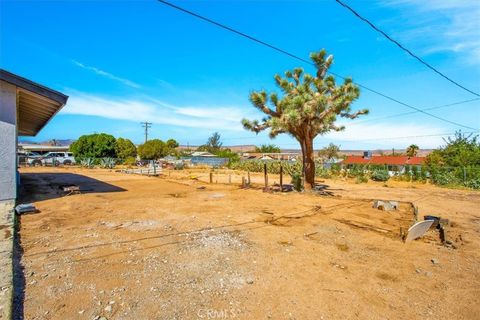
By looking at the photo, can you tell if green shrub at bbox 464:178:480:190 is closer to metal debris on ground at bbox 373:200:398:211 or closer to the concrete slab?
metal debris on ground at bbox 373:200:398:211

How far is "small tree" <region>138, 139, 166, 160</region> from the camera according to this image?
51.3 m

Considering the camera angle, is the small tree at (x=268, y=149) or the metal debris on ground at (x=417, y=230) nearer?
the metal debris on ground at (x=417, y=230)

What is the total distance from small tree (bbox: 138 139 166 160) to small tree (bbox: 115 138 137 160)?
54.7 inches

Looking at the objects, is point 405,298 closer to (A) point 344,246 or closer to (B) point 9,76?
(A) point 344,246

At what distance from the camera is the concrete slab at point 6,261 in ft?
10.4

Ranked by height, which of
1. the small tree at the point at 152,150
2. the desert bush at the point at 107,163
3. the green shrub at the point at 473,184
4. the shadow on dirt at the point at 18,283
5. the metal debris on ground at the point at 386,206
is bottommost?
the green shrub at the point at 473,184

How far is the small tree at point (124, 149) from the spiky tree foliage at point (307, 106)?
132 ft

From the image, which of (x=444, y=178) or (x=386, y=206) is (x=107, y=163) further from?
(x=444, y=178)

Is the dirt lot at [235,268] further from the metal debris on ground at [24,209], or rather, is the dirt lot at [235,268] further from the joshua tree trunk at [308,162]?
the joshua tree trunk at [308,162]

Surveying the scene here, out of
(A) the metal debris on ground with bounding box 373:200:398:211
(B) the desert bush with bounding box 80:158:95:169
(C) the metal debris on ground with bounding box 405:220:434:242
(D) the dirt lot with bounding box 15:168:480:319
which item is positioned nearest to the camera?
(D) the dirt lot with bounding box 15:168:480:319

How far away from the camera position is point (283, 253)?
5.58m

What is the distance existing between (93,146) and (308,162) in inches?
1517

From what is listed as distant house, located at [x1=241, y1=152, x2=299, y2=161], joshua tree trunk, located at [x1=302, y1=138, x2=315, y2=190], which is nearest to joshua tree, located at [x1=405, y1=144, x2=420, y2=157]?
distant house, located at [x1=241, y1=152, x2=299, y2=161]

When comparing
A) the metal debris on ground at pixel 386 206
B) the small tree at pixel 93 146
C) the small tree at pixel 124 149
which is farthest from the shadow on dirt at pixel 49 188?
the small tree at pixel 124 149
